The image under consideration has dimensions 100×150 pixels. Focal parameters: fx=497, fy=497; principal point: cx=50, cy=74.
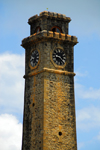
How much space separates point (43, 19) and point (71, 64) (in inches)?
295

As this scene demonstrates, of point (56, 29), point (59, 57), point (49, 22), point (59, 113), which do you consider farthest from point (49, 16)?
point (59, 113)

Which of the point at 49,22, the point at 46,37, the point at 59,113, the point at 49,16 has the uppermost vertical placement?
the point at 49,16

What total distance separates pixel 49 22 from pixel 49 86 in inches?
374

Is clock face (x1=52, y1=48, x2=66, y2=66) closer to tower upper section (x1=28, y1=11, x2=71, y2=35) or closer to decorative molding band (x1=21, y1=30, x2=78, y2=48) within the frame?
decorative molding band (x1=21, y1=30, x2=78, y2=48)

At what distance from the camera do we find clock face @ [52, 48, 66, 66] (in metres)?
68.9

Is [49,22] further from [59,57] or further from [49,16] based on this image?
[59,57]

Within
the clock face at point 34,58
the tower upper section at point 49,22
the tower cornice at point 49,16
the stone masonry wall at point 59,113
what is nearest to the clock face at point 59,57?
the stone masonry wall at point 59,113

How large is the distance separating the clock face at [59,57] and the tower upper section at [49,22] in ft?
10.9

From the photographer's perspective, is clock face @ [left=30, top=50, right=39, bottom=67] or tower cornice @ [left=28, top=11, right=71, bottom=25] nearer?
clock face @ [left=30, top=50, right=39, bottom=67]

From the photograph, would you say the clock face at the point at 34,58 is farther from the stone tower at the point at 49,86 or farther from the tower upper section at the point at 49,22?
the tower upper section at the point at 49,22

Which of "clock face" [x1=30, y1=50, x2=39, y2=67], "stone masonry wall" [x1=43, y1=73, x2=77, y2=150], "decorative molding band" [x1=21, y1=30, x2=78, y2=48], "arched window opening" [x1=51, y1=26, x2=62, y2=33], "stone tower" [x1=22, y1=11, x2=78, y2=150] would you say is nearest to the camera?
"stone masonry wall" [x1=43, y1=73, x2=77, y2=150]

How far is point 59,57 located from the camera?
6944 cm

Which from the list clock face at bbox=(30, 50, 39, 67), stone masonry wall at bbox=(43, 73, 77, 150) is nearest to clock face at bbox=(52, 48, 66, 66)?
stone masonry wall at bbox=(43, 73, 77, 150)

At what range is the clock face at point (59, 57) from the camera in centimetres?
6891
